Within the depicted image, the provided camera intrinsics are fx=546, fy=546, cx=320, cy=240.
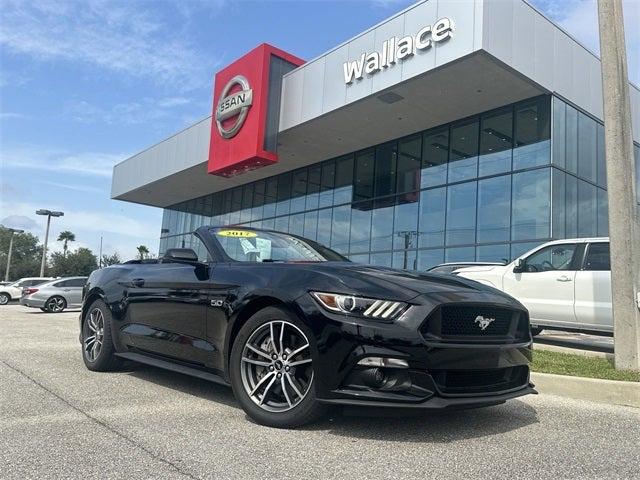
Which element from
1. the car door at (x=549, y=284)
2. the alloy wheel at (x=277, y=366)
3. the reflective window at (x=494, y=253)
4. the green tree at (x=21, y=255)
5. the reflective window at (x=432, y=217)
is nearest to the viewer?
the alloy wheel at (x=277, y=366)

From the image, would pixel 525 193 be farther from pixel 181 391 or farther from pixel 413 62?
pixel 181 391

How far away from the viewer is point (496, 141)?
17438 millimetres

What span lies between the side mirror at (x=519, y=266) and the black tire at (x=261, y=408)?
22.7ft

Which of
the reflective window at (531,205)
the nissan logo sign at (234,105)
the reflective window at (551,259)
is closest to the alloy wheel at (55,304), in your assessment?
the nissan logo sign at (234,105)

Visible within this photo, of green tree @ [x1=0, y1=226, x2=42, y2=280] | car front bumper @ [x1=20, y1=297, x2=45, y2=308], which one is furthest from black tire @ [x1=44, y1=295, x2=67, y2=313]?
green tree @ [x1=0, y1=226, x2=42, y2=280]

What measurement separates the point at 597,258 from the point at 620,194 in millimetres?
2491

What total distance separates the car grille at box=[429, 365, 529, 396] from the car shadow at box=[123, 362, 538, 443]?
22 centimetres

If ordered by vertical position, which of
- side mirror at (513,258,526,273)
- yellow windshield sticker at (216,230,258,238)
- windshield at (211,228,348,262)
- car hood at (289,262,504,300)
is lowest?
car hood at (289,262,504,300)

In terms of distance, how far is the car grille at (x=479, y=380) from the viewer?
3.32 m

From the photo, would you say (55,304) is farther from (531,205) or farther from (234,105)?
(531,205)

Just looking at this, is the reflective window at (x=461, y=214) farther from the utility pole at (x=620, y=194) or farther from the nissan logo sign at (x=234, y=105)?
the utility pole at (x=620, y=194)

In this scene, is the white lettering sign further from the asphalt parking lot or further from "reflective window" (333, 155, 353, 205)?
the asphalt parking lot

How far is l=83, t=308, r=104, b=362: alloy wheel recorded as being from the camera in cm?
576

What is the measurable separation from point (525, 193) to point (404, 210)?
16.1 ft
